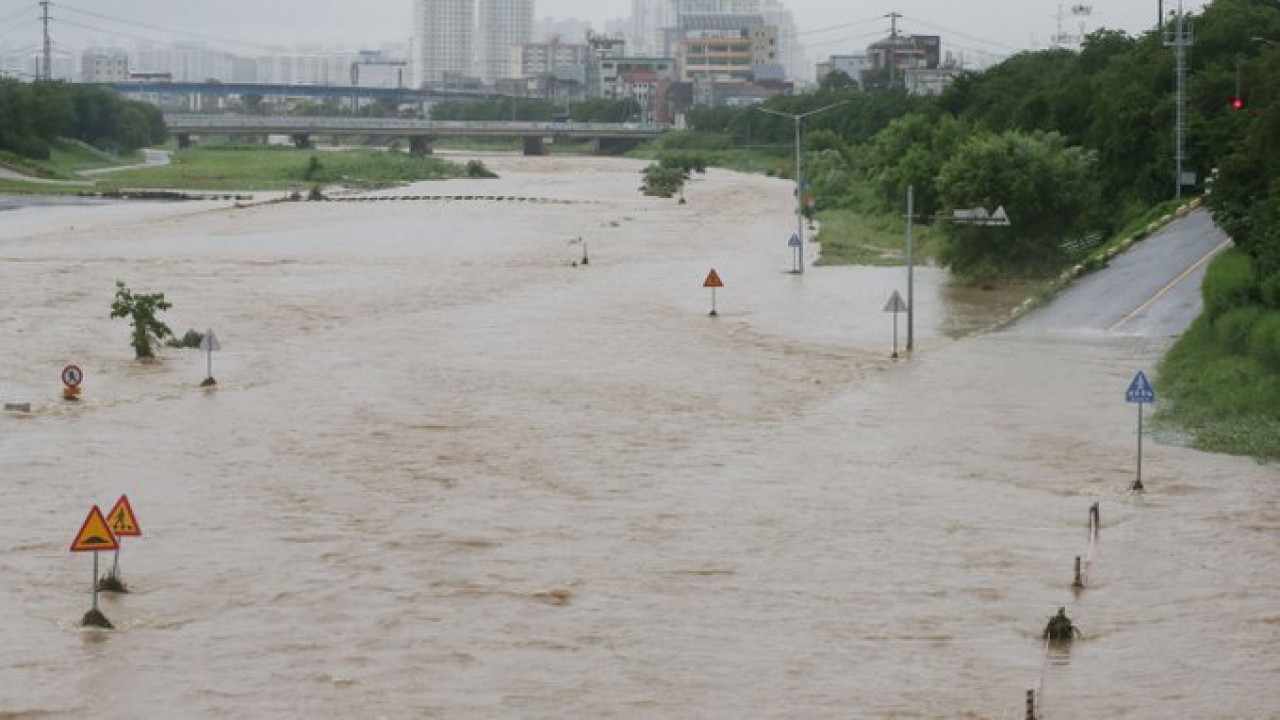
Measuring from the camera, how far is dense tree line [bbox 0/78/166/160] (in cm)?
14338

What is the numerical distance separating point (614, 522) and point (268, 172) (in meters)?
127

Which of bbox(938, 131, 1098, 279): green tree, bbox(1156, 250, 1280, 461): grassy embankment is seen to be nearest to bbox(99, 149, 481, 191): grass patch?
bbox(938, 131, 1098, 279): green tree

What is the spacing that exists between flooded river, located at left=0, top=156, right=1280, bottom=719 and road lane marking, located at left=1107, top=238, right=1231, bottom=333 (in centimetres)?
211

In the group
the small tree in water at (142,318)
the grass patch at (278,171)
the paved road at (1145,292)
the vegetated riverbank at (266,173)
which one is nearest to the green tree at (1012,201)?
the paved road at (1145,292)

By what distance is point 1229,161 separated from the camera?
179ft

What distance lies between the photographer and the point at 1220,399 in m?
39.8

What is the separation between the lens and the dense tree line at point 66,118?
14338 centimetres

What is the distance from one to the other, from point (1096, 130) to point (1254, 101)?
61.7ft

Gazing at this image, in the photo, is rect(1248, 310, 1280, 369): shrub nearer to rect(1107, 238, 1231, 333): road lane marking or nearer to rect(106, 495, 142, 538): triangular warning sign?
rect(1107, 238, 1231, 333): road lane marking

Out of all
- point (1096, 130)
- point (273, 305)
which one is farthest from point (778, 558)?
point (1096, 130)

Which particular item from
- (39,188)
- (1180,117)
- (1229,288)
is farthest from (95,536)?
(39,188)

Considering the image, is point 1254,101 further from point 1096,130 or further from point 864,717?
point 864,717

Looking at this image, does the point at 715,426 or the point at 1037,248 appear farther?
the point at 1037,248

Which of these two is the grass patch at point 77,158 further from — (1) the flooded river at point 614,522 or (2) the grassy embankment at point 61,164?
(1) the flooded river at point 614,522
